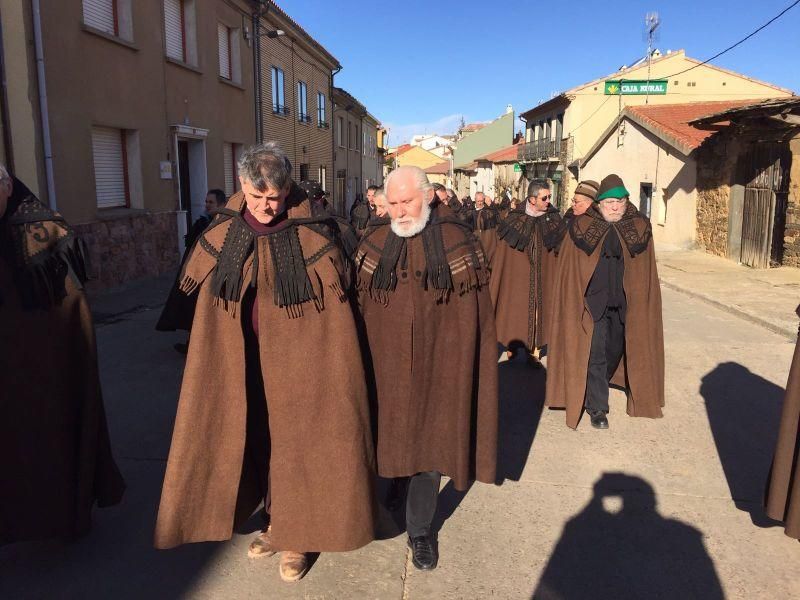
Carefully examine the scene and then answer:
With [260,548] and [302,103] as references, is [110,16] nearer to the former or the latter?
[260,548]

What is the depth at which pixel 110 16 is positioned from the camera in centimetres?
1181

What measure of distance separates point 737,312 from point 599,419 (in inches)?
247

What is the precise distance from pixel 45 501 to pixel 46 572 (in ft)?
1.09

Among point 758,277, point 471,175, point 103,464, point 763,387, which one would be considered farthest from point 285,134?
point 471,175

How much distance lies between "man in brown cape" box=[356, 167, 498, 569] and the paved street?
1.18 feet

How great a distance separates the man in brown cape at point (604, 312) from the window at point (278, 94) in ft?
56.1

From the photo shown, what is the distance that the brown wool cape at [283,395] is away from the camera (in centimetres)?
301

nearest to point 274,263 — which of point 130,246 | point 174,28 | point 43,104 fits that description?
point 43,104

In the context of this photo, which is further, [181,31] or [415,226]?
[181,31]

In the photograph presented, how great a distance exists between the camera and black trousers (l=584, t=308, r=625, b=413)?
5301 mm

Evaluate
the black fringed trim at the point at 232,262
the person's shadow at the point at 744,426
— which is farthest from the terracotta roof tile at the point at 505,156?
the black fringed trim at the point at 232,262

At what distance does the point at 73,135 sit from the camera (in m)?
10.5

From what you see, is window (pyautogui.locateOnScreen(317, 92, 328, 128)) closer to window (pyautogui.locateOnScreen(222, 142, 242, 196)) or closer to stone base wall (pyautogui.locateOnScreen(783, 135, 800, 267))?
window (pyautogui.locateOnScreen(222, 142, 242, 196))

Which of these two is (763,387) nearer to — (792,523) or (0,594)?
(792,523)
